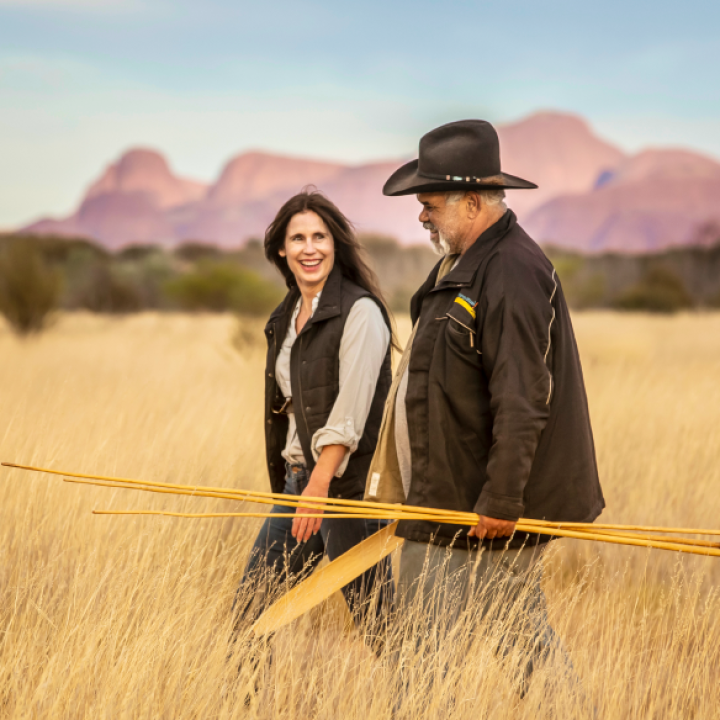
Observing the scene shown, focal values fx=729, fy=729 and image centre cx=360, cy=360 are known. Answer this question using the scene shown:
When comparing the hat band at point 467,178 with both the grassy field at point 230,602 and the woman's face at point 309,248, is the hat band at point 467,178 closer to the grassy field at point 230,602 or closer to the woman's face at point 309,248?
the woman's face at point 309,248

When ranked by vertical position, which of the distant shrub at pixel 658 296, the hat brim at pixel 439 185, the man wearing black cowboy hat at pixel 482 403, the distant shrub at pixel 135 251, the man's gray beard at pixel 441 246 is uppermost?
the distant shrub at pixel 135 251

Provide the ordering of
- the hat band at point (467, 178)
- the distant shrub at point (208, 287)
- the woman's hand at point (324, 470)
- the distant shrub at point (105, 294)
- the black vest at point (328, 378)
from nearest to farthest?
the hat band at point (467, 178) < the woman's hand at point (324, 470) < the black vest at point (328, 378) < the distant shrub at point (208, 287) < the distant shrub at point (105, 294)

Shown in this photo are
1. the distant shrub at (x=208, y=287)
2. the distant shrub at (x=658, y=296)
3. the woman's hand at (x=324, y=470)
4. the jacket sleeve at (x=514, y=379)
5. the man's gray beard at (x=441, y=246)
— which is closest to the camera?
the jacket sleeve at (x=514, y=379)

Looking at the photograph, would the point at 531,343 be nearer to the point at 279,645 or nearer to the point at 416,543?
the point at 416,543

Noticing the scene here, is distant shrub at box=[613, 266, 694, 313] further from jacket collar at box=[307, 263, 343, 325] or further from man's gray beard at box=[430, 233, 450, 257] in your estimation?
man's gray beard at box=[430, 233, 450, 257]

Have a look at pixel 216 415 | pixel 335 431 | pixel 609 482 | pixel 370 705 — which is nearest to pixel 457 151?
pixel 335 431

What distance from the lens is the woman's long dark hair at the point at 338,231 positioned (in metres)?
2.99

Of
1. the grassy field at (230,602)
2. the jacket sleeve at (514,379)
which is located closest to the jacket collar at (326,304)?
the jacket sleeve at (514,379)

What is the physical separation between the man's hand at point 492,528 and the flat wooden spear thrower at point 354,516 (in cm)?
3

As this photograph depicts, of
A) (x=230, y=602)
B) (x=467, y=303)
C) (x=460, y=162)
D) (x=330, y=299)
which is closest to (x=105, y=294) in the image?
(x=230, y=602)

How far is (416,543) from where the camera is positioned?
245cm

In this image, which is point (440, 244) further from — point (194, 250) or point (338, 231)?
point (194, 250)

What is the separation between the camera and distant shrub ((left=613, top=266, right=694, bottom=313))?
41000 mm

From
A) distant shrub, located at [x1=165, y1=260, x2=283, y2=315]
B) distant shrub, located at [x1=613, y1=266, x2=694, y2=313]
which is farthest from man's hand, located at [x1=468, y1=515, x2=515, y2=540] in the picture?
distant shrub, located at [x1=613, y1=266, x2=694, y2=313]
